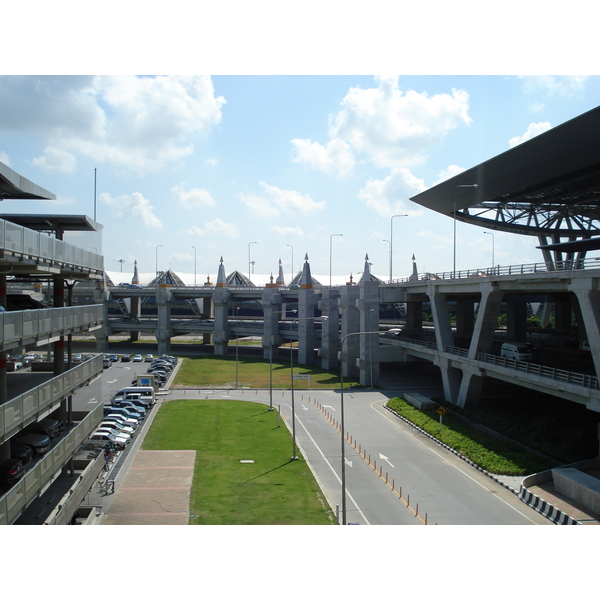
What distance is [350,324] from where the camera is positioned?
65312 millimetres

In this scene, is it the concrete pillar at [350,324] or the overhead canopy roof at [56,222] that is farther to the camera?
the concrete pillar at [350,324]

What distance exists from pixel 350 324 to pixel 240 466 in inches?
1452

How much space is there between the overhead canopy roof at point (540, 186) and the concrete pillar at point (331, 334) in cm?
1976

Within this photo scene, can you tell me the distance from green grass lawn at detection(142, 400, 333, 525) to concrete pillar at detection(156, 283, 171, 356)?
38955mm

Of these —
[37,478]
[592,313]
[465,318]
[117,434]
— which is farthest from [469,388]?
[37,478]

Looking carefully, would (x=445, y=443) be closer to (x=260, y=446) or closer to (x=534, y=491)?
(x=534, y=491)

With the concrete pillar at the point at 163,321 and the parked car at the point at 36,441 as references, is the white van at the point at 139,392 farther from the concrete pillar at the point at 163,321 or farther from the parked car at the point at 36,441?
the concrete pillar at the point at 163,321

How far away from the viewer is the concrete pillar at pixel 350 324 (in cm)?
6462

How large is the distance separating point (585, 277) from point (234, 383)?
42046mm

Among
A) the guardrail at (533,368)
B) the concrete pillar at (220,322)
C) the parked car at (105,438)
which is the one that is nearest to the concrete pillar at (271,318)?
the concrete pillar at (220,322)

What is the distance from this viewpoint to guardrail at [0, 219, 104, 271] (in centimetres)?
1407

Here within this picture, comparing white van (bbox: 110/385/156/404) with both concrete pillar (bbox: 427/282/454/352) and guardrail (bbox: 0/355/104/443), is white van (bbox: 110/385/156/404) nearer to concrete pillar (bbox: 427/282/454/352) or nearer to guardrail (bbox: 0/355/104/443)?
guardrail (bbox: 0/355/104/443)

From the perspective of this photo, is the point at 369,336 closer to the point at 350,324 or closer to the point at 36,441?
the point at 350,324

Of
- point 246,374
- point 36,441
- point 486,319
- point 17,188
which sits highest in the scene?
point 17,188
